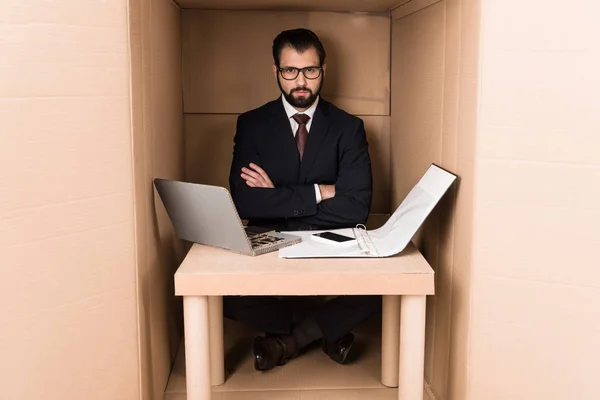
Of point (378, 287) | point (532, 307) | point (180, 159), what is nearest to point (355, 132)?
point (180, 159)

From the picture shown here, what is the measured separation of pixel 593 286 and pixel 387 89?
1331mm

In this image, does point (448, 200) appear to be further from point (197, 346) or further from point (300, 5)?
point (300, 5)

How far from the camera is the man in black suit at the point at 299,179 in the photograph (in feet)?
7.61

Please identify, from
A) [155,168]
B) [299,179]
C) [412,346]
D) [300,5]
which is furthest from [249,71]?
[412,346]

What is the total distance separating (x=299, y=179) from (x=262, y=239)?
45 cm

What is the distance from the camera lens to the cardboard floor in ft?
7.13

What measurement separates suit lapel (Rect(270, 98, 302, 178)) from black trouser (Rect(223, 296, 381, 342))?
47cm

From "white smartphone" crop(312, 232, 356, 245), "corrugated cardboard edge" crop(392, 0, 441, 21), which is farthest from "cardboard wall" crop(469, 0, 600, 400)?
"corrugated cardboard edge" crop(392, 0, 441, 21)

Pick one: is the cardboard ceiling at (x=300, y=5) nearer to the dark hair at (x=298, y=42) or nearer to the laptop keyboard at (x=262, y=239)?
the dark hair at (x=298, y=42)

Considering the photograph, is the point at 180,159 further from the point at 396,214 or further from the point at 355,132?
the point at 396,214

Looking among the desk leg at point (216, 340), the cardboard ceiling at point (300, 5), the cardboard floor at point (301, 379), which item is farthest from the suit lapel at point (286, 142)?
the cardboard floor at point (301, 379)

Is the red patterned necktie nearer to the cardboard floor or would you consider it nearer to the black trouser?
the black trouser

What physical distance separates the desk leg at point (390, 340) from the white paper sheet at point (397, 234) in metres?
0.23

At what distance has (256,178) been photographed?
7.73 ft
